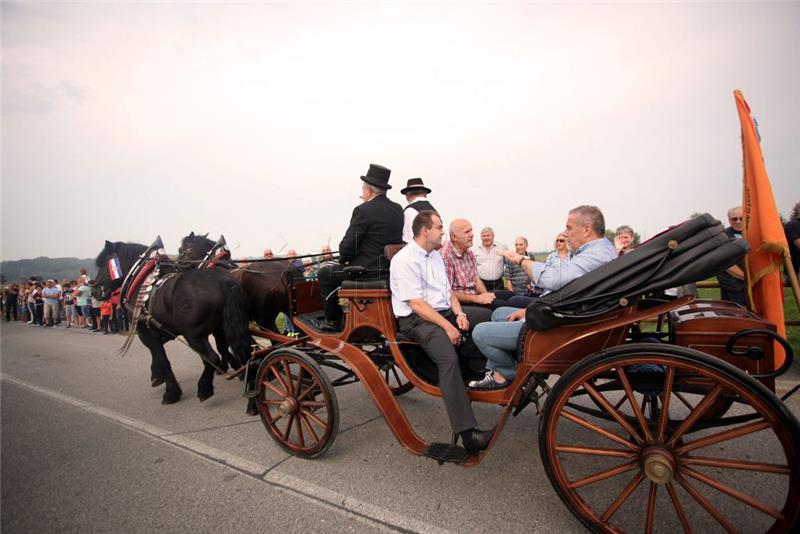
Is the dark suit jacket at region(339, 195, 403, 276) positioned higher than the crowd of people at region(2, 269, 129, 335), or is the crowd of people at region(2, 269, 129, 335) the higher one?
the dark suit jacket at region(339, 195, 403, 276)

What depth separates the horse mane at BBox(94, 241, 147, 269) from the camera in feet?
16.5

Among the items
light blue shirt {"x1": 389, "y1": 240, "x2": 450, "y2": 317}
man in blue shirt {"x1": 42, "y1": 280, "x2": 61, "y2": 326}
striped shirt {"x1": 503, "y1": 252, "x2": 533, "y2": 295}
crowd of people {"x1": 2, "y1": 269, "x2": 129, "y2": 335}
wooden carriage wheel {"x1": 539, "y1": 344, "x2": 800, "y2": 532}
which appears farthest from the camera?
man in blue shirt {"x1": 42, "y1": 280, "x2": 61, "y2": 326}

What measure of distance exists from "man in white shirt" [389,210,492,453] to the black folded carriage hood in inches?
28.6

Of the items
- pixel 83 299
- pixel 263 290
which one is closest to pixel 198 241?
pixel 263 290

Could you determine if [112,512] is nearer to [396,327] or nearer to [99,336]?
[396,327]

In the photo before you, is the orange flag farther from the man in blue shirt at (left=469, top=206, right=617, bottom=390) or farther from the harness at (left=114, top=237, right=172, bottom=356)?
the harness at (left=114, top=237, right=172, bottom=356)

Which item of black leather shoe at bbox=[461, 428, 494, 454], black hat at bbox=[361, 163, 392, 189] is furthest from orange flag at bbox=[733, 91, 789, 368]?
black hat at bbox=[361, 163, 392, 189]

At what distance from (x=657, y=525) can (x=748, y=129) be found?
2162 mm

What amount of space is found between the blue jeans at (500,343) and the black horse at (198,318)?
2613 millimetres

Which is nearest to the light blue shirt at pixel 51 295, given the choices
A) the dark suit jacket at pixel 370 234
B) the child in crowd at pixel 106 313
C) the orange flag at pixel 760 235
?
the child in crowd at pixel 106 313

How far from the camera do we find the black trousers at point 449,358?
92.6 inches

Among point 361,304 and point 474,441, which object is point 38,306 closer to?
point 361,304

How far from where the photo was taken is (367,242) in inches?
132

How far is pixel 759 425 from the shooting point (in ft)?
5.31
